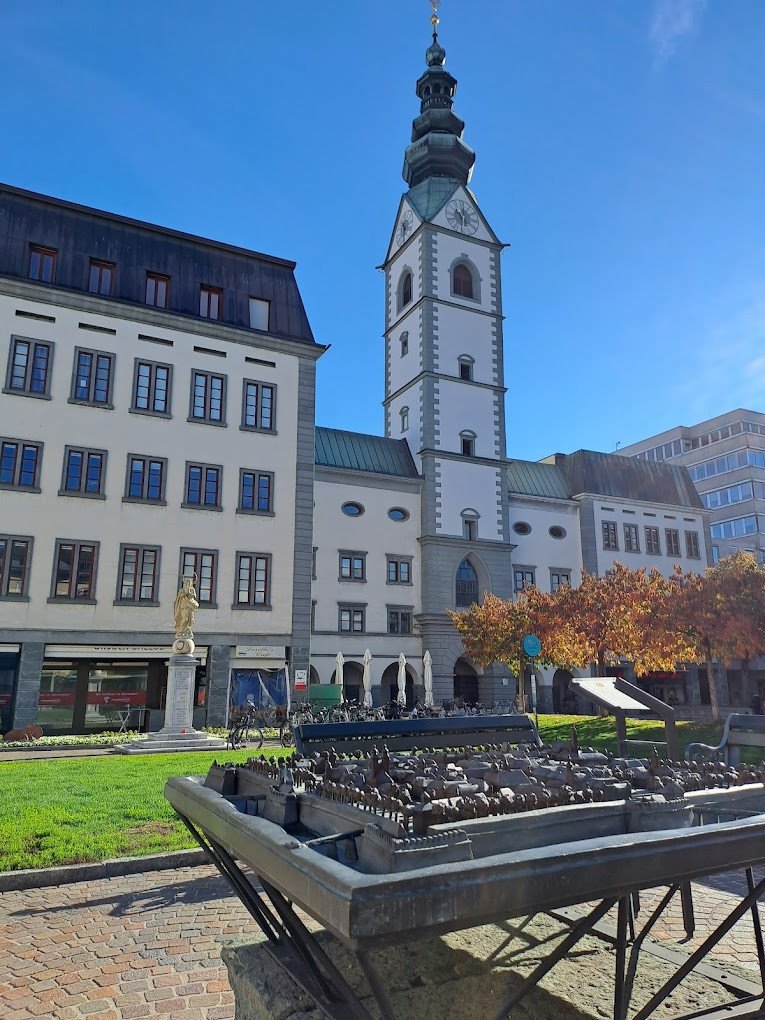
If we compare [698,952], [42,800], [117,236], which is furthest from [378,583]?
[698,952]

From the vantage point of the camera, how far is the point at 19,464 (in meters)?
26.7

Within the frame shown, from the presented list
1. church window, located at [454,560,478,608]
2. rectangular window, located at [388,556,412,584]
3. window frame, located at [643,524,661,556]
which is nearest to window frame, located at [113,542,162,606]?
rectangular window, located at [388,556,412,584]

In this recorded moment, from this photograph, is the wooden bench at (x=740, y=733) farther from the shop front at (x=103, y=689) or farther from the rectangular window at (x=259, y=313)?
the rectangular window at (x=259, y=313)

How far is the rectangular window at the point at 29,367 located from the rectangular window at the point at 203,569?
8372mm

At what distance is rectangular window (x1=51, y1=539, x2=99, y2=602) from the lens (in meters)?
26.5

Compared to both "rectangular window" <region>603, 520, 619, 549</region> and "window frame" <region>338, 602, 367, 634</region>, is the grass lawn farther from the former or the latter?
"rectangular window" <region>603, 520, 619, 549</region>

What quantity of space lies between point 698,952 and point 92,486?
92.0ft

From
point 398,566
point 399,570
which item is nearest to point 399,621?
point 399,570

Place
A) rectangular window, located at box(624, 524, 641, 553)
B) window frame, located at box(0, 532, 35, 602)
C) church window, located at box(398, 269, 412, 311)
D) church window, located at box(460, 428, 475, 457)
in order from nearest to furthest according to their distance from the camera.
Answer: window frame, located at box(0, 532, 35, 602), church window, located at box(460, 428, 475, 457), church window, located at box(398, 269, 412, 311), rectangular window, located at box(624, 524, 641, 553)

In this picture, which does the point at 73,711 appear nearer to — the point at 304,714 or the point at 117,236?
the point at 304,714

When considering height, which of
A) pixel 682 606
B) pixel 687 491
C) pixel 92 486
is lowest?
pixel 682 606

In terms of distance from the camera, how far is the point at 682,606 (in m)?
25.5

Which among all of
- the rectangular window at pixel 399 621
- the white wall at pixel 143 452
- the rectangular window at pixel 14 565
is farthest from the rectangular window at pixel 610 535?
the rectangular window at pixel 14 565

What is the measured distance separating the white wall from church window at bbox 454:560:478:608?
11305 mm
